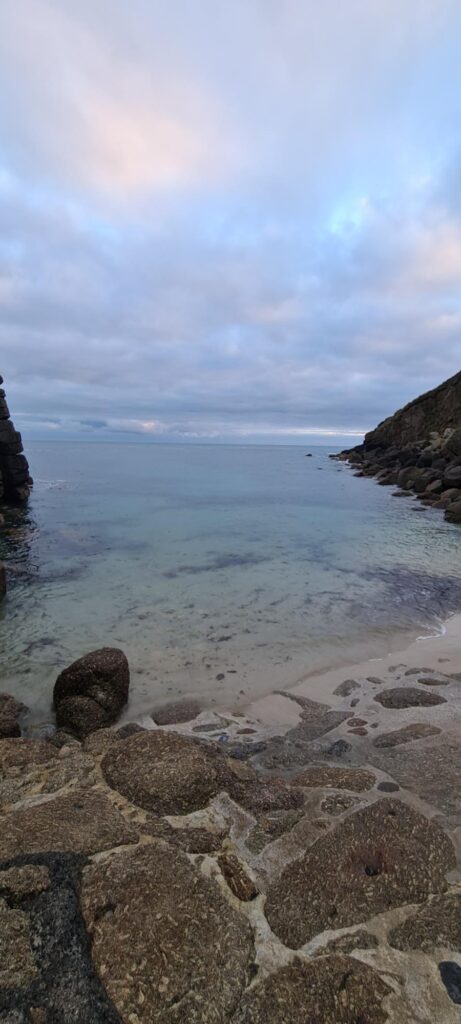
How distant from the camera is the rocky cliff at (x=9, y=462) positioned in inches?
1178

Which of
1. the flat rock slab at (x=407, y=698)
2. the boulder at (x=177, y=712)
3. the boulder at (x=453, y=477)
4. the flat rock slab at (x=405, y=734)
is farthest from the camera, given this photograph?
the boulder at (x=453, y=477)

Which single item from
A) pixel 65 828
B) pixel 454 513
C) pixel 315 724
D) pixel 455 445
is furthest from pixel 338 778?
pixel 455 445

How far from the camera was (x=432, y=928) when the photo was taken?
9.30 ft

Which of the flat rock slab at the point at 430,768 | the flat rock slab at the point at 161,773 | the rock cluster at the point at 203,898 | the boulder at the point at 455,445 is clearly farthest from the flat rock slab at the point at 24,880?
the boulder at the point at 455,445

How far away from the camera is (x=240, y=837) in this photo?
3689mm

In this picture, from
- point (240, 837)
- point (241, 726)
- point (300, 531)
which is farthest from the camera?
point (300, 531)

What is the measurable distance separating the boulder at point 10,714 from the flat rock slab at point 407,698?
5586 mm

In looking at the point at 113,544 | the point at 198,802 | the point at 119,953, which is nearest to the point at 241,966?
the point at 119,953

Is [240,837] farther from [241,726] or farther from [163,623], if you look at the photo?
[163,623]

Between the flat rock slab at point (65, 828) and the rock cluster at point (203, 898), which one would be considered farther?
the flat rock slab at point (65, 828)

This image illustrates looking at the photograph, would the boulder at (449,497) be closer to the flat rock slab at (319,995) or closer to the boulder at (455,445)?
the boulder at (455,445)

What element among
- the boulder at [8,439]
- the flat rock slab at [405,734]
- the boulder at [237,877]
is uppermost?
the boulder at [8,439]

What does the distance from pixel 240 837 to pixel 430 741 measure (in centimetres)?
318

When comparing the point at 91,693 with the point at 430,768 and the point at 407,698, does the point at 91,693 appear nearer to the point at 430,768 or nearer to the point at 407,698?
the point at 430,768
